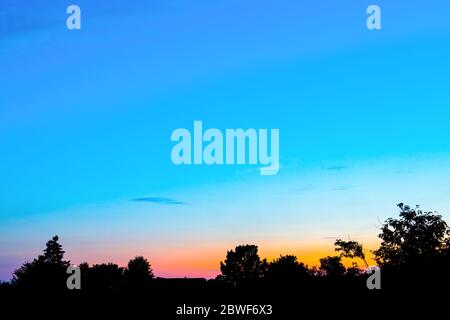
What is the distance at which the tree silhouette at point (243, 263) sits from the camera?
126 metres

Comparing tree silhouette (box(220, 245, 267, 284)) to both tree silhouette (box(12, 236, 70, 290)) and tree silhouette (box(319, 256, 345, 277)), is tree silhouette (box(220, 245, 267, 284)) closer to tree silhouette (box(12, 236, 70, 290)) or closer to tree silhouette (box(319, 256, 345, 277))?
tree silhouette (box(319, 256, 345, 277))

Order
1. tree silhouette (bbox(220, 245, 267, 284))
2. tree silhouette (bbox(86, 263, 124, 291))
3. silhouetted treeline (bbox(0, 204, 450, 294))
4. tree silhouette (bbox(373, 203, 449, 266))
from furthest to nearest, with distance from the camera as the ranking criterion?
tree silhouette (bbox(220, 245, 267, 284))
tree silhouette (bbox(86, 263, 124, 291))
tree silhouette (bbox(373, 203, 449, 266))
silhouetted treeline (bbox(0, 204, 450, 294))

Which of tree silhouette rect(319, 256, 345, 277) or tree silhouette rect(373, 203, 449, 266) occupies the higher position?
tree silhouette rect(373, 203, 449, 266)

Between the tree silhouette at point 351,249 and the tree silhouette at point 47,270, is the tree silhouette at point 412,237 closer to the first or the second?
the tree silhouette at point 351,249

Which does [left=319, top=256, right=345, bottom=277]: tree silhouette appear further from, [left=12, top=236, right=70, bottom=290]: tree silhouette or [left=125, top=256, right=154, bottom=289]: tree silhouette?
[left=12, top=236, right=70, bottom=290]: tree silhouette

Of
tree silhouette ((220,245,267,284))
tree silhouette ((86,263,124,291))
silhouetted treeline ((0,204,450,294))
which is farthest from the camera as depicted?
tree silhouette ((220,245,267,284))

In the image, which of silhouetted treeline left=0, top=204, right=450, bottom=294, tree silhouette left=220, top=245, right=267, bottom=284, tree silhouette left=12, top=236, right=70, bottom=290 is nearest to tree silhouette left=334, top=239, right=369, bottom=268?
silhouetted treeline left=0, top=204, right=450, bottom=294

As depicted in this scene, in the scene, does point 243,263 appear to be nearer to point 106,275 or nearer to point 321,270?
point 321,270

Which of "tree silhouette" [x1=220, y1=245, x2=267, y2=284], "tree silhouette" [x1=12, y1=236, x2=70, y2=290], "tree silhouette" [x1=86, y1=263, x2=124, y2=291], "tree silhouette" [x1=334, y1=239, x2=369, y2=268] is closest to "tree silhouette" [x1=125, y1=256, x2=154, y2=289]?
"tree silhouette" [x1=86, y1=263, x2=124, y2=291]

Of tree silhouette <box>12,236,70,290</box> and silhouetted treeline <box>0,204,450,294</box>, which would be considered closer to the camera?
silhouetted treeline <box>0,204,450,294</box>

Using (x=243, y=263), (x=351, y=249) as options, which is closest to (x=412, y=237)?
(x=351, y=249)

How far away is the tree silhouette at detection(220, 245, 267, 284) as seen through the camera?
126m
